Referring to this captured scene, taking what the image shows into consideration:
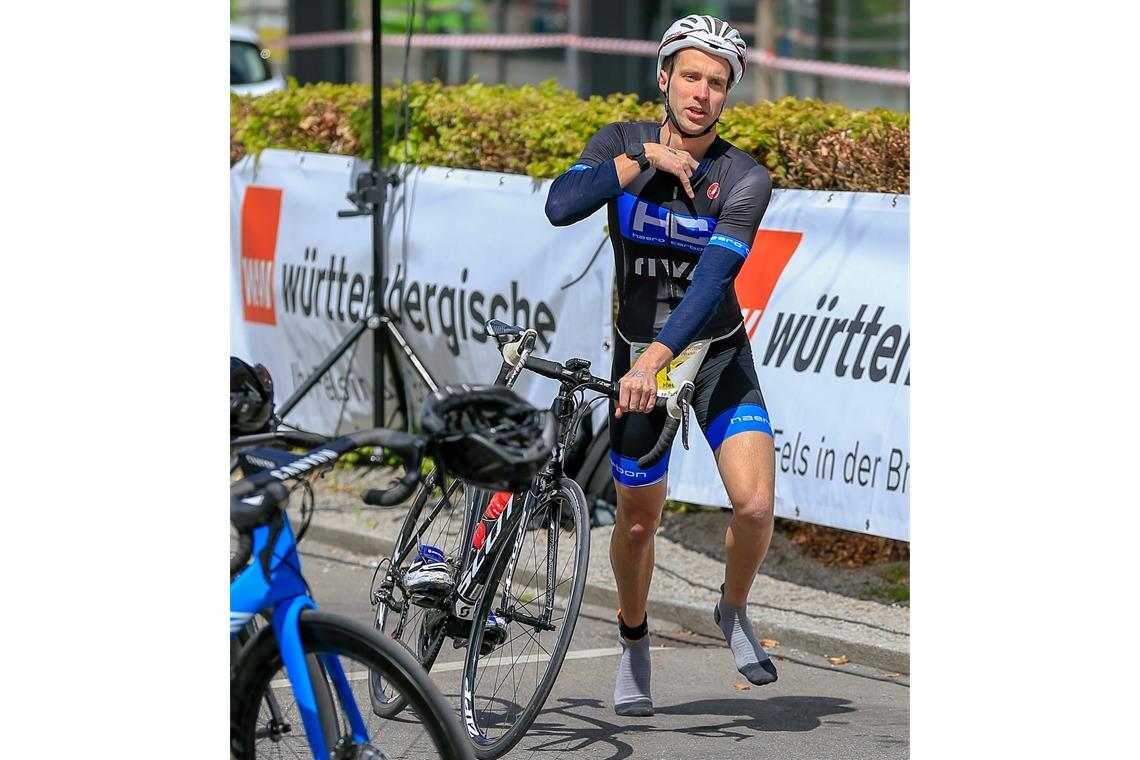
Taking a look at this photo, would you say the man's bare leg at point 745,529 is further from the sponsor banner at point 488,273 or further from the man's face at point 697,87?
the sponsor banner at point 488,273

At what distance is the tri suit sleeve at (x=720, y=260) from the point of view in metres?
5.16

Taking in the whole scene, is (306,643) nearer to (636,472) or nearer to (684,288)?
(636,472)

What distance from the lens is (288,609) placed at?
11.1ft

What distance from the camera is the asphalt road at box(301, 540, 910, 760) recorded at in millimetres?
5441

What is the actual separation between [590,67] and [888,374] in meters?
14.6

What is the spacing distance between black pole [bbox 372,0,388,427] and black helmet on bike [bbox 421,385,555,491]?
19.8ft

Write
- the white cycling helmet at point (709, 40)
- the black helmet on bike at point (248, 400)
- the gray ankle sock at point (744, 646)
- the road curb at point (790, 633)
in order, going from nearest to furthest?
the black helmet on bike at point (248, 400) < the white cycling helmet at point (709, 40) < the gray ankle sock at point (744, 646) < the road curb at point (790, 633)

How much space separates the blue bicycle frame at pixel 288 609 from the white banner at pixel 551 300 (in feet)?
13.4

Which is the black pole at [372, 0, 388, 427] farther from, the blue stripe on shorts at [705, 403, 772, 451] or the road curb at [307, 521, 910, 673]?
the blue stripe on shorts at [705, 403, 772, 451]

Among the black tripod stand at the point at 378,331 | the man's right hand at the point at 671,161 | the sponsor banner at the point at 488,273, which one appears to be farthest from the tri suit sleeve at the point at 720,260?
the black tripod stand at the point at 378,331

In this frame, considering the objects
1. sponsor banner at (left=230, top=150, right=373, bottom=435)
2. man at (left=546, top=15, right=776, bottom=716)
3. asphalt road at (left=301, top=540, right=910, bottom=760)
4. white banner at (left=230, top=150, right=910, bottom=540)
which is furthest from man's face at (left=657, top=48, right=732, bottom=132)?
sponsor banner at (left=230, top=150, right=373, bottom=435)

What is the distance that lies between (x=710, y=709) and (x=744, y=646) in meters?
0.45
